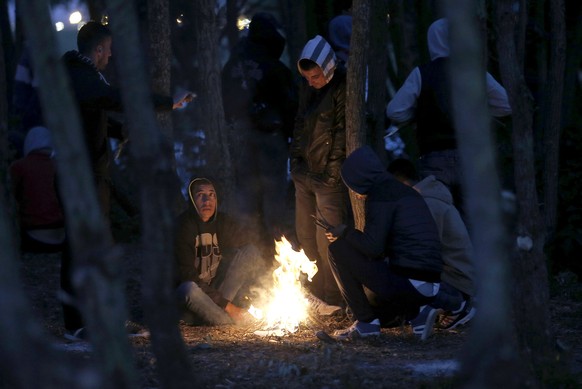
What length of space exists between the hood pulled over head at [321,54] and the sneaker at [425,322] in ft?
6.39

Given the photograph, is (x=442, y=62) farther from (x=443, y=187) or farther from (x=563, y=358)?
(x=563, y=358)

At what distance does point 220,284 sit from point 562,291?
303cm

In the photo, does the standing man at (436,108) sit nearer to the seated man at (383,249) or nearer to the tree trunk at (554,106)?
the seated man at (383,249)

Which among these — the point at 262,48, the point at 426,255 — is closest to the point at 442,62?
the point at 426,255

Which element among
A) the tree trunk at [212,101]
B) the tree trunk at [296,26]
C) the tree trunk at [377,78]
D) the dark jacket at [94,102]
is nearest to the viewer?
the dark jacket at [94,102]

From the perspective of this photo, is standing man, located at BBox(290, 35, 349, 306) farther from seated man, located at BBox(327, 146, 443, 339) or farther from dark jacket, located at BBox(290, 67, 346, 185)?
seated man, located at BBox(327, 146, 443, 339)

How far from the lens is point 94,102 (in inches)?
290

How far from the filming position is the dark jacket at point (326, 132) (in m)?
8.54

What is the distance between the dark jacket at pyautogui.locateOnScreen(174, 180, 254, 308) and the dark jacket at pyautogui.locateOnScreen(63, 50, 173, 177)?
1.02 m

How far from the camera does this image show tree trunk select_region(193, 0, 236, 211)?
31.8 ft

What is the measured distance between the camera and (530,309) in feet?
20.7

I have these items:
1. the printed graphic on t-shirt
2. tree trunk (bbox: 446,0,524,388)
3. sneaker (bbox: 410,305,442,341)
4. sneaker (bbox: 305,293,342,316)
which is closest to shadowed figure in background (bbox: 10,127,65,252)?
the printed graphic on t-shirt

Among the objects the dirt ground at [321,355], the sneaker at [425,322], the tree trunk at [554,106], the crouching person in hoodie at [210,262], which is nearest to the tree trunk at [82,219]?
the dirt ground at [321,355]

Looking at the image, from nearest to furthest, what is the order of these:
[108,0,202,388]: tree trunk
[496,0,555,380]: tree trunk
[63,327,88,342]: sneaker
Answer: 1. [108,0,202,388]: tree trunk
2. [496,0,555,380]: tree trunk
3. [63,327,88,342]: sneaker
